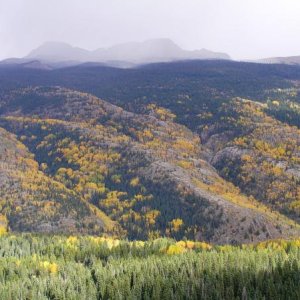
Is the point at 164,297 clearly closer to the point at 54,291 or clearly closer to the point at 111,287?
the point at 111,287

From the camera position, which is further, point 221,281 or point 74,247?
point 74,247

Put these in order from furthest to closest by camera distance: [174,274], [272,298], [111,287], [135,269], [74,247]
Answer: [74,247] → [135,269] → [174,274] → [111,287] → [272,298]

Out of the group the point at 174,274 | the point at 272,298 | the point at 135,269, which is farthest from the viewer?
the point at 135,269

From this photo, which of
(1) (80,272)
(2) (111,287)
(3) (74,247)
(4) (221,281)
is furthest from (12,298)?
(3) (74,247)

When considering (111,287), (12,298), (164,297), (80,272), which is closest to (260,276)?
(164,297)

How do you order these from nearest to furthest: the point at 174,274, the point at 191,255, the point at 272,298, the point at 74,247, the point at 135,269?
the point at 272,298
the point at 174,274
the point at 135,269
the point at 191,255
the point at 74,247

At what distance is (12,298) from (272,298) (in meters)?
31.6

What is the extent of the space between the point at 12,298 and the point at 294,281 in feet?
119

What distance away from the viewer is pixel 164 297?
65750 millimetres

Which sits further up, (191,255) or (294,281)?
(294,281)

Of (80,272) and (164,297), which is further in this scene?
(80,272)

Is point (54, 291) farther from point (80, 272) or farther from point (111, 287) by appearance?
point (80, 272)

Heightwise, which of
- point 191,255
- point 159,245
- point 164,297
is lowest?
point 159,245

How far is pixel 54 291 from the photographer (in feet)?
217
